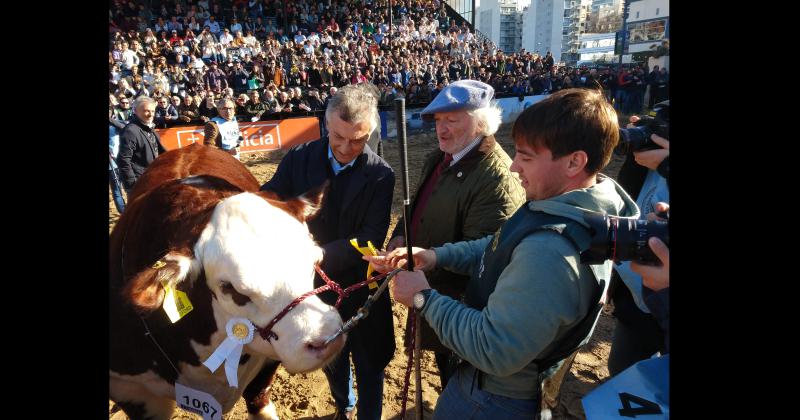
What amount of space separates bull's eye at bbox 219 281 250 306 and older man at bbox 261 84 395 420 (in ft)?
1.48

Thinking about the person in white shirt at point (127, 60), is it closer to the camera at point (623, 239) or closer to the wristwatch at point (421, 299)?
the wristwatch at point (421, 299)

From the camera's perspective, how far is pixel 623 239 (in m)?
1.09

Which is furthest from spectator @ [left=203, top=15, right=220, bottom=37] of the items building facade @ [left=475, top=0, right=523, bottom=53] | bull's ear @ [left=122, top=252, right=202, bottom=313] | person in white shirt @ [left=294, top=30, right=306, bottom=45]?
building facade @ [left=475, top=0, right=523, bottom=53]

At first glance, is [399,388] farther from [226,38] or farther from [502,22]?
[502,22]

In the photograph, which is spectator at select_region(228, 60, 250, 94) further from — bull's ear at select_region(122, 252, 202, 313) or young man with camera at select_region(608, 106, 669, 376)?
young man with camera at select_region(608, 106, 669, 376)

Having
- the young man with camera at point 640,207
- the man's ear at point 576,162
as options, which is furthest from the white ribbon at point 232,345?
the young man with camera at point 640,207

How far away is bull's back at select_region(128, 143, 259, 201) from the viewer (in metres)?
2.76

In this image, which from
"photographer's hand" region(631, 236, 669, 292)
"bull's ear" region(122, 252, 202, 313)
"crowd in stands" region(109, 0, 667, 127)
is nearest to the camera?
"photographer's hand" region(631, 236, 669, 292)

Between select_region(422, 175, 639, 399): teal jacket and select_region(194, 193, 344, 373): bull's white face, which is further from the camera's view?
select_region(194, 193, 344, 373): bull's white face

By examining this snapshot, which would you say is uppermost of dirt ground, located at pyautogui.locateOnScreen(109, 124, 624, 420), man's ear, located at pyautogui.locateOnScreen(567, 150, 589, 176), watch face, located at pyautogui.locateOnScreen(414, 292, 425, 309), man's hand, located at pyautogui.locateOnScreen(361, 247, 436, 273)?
man's ear, located at pyautogui.locateOnScreen(567, 150, 589, 176)

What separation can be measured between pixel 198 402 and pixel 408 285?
1238 millimetres
